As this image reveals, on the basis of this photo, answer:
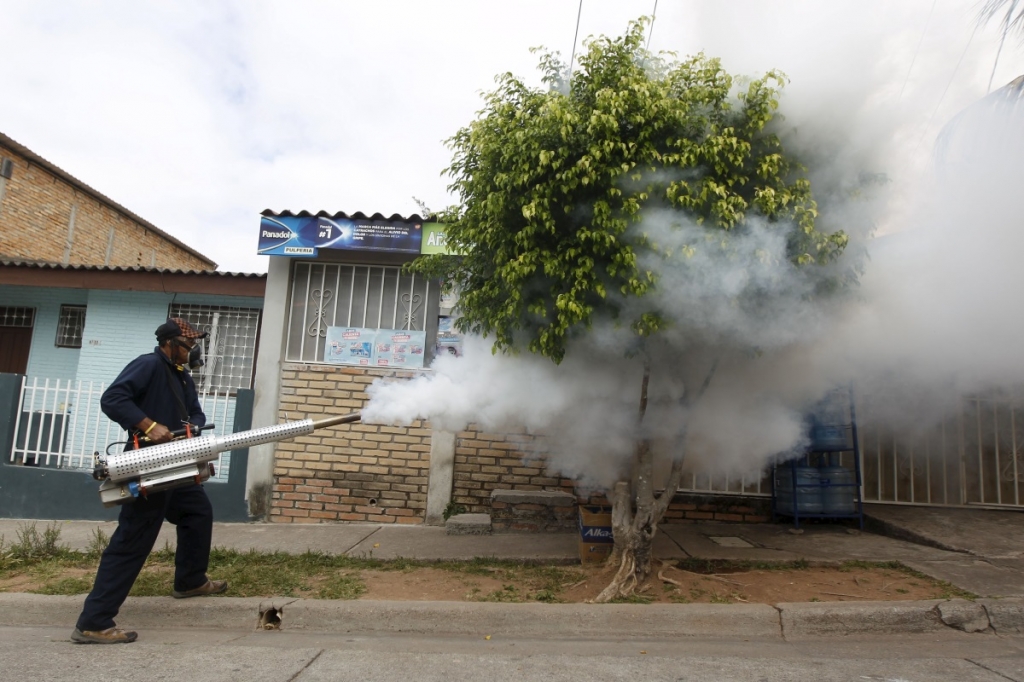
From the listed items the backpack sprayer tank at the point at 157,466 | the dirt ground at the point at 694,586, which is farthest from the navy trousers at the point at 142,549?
the dirt ground at the point at 694,586

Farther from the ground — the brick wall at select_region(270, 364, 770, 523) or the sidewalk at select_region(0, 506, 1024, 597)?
the brick wall at select_region(270, 364, 770, 523)

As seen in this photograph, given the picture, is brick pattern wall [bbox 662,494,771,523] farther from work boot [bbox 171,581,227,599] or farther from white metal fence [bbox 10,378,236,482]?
white metal fence [bbox 10,378,236,482]

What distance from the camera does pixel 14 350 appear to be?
9141 millimetres

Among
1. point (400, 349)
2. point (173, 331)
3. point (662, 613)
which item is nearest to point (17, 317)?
point (400, 349)

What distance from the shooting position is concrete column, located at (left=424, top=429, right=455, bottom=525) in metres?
6.72

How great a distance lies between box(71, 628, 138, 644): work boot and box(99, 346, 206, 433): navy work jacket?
1159 millimetres

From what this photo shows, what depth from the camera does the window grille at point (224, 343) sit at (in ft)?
25.5

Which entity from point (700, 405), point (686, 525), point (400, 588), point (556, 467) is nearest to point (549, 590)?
point (400, 588)

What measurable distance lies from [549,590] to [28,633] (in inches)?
130

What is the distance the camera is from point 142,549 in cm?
390

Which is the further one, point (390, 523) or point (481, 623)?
point (390, 523)

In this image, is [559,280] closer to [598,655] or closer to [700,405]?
[700,405]

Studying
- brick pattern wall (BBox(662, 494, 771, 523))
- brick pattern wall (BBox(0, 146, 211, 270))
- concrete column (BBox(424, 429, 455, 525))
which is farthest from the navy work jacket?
brick pattern wall (BBox(0, 146, 211, 270))

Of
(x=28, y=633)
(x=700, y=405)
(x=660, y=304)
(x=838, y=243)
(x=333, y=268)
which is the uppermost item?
(x=333, y=268)
